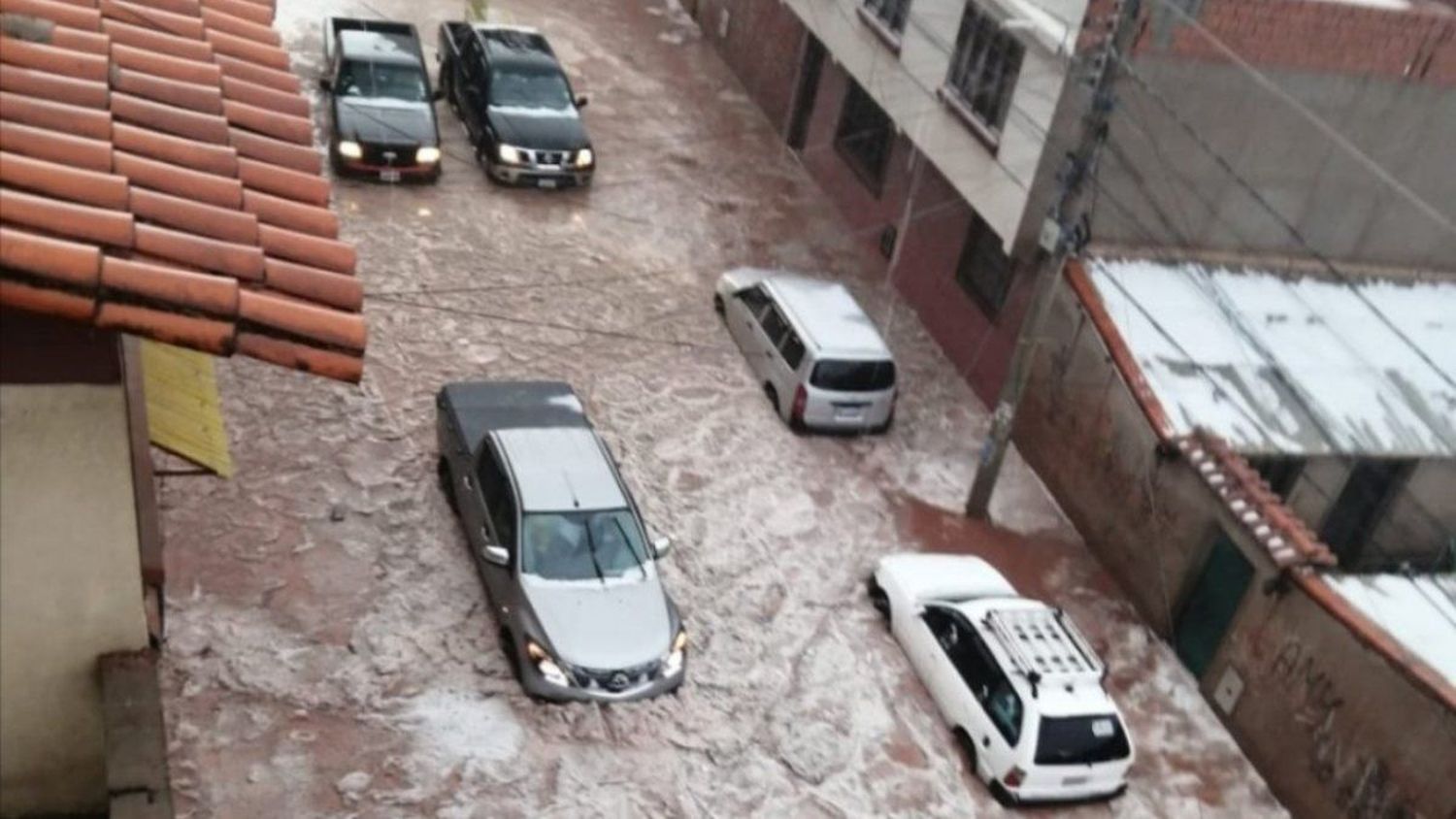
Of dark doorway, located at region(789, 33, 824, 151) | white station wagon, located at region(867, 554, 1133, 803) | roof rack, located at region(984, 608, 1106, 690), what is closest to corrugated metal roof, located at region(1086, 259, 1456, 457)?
roof rack, located at region(984, 608, 1106, 690)

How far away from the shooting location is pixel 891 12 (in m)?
21.7

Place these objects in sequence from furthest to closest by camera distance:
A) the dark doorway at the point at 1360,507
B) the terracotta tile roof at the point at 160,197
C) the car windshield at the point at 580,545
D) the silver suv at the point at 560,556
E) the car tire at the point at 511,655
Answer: the dark doorway at the point at 1360,507, the car windshield at the point at 580,545, the car tire at the point at 511,655, the silver suv at the point at 560,556, the terracotta tile roof at the point at 160,197

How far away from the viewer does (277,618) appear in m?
14.0

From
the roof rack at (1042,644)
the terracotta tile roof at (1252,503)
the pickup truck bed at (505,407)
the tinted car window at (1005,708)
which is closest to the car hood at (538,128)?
the pickup truck bed at (505,407)

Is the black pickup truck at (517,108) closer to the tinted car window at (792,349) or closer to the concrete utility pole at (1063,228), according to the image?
the tinted car window at (792,349)

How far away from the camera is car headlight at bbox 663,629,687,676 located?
13953 mm

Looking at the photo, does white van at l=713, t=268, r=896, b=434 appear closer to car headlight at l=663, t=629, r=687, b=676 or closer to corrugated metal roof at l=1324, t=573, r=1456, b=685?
car headlight at l=663, t=629, r=687, b=676

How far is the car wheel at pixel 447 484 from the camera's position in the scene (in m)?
16.1

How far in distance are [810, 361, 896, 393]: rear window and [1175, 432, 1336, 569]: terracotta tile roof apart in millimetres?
4349

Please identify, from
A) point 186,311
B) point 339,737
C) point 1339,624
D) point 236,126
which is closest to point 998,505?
point 1339,624

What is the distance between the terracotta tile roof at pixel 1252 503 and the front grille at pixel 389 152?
1381 centimetres

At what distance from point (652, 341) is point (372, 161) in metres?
6.39

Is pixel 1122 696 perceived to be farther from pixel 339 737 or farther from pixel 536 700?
pixel 339 737

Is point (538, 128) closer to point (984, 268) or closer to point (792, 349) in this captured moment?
point (792, 349)
